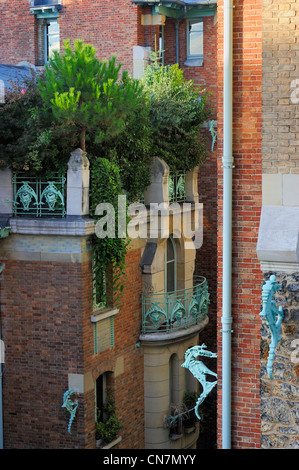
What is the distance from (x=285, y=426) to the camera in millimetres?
9359

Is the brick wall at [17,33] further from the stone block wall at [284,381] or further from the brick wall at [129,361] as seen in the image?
the stone block wall at [284,381]

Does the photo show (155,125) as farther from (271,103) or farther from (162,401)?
(271,103)

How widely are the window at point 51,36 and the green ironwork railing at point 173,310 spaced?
8765mm

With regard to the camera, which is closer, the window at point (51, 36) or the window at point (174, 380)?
the window at point (174, 380)

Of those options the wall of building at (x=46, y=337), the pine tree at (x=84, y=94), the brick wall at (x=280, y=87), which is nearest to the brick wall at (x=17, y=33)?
the pine tree at (x=84, y=94)

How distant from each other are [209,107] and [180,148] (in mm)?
2380

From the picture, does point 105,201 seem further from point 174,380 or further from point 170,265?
point 174,380

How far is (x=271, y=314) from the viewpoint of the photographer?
884 cm

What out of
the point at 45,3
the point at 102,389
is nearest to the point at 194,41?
the point at 45,3

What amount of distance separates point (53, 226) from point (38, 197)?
3.01 feet

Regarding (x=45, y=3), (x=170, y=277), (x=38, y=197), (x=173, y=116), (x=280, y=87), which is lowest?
(x=170, y=277)

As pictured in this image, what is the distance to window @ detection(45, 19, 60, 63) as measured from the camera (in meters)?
24.8

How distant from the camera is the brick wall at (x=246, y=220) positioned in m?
10.6
